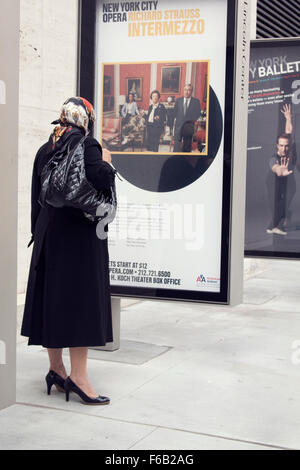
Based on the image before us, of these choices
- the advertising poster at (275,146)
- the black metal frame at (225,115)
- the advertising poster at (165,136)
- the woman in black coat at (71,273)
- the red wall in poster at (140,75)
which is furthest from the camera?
the advertising poster at (275,146)

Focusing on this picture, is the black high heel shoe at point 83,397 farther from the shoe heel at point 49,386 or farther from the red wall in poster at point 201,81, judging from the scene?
the red wall in poster at point 201,81

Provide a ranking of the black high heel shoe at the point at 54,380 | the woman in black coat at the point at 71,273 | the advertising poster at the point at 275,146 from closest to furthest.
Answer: the woman in black coat at the point at 71,273 → the black high heel shoe at the point at 54,380 → the advertising poster at the point at 275,146

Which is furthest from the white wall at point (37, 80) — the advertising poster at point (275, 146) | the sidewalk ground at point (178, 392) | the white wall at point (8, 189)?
the white wall at point (8, 189)

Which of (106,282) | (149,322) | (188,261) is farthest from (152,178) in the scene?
(149,322)

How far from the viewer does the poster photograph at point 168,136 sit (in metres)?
5.23

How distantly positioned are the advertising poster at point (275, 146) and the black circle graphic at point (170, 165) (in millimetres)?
2488

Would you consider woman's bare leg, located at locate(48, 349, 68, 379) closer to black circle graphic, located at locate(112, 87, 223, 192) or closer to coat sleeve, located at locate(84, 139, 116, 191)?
coat sleeve, located at locate(84, 139, 116, 191)

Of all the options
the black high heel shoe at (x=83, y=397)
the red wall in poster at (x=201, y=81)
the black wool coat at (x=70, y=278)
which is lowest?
the black high heel shoe at (x=83, y=397)

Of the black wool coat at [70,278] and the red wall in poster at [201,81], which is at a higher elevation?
the red wall in poster at [201,81]

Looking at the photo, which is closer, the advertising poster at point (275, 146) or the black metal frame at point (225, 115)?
the black metal frame at point (225, 115)

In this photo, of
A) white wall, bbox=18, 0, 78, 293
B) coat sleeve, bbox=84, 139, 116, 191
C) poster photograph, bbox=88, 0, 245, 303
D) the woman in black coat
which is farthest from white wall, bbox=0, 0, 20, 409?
white wall, bbox=18, 0, 78, 293

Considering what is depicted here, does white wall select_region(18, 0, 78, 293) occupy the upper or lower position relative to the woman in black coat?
upper

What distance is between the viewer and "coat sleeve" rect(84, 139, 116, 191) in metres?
4.00

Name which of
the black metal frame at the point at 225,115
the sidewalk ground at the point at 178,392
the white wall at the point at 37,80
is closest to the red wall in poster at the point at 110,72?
the black metal frame at the point at 225,115
